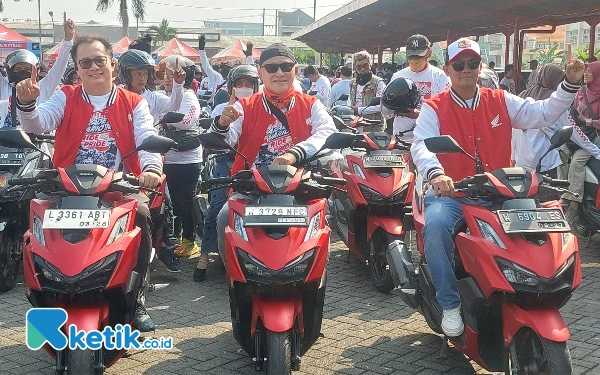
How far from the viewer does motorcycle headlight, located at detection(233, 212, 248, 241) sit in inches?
161

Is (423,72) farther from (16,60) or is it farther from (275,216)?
(275,216)

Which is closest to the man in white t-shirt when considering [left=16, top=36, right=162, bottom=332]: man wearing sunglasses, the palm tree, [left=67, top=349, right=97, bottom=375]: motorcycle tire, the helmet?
the helmet

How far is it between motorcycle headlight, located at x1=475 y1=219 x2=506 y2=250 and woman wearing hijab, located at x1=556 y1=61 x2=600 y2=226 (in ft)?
14.4

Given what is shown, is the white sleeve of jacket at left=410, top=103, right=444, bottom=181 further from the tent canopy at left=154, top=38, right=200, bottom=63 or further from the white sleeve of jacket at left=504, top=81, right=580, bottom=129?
the tent canopy at left=154, top=38, right=200, bottom=63

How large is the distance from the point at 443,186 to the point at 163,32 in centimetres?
7722

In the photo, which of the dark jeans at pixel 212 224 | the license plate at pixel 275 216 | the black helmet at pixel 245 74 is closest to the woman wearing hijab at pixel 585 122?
the black helmet at pixel 245 74

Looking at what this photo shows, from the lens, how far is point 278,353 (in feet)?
12.8

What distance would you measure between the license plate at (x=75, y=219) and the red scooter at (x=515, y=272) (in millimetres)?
1680

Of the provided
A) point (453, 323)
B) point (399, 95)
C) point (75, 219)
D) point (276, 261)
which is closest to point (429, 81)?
point (399, 95)

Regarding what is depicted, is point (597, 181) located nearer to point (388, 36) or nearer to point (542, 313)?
point (542, 313)

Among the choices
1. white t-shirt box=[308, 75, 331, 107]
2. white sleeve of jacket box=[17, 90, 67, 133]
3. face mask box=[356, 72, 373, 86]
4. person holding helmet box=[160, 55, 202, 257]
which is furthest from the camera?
white t-shirt box=[308, 75, 331, 107]

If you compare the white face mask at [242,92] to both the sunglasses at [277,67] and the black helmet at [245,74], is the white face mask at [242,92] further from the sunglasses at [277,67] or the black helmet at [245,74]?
the sunglasses at [277,67]

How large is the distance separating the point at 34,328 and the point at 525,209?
250cm

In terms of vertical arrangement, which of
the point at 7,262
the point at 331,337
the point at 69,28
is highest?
the point at 69,28
